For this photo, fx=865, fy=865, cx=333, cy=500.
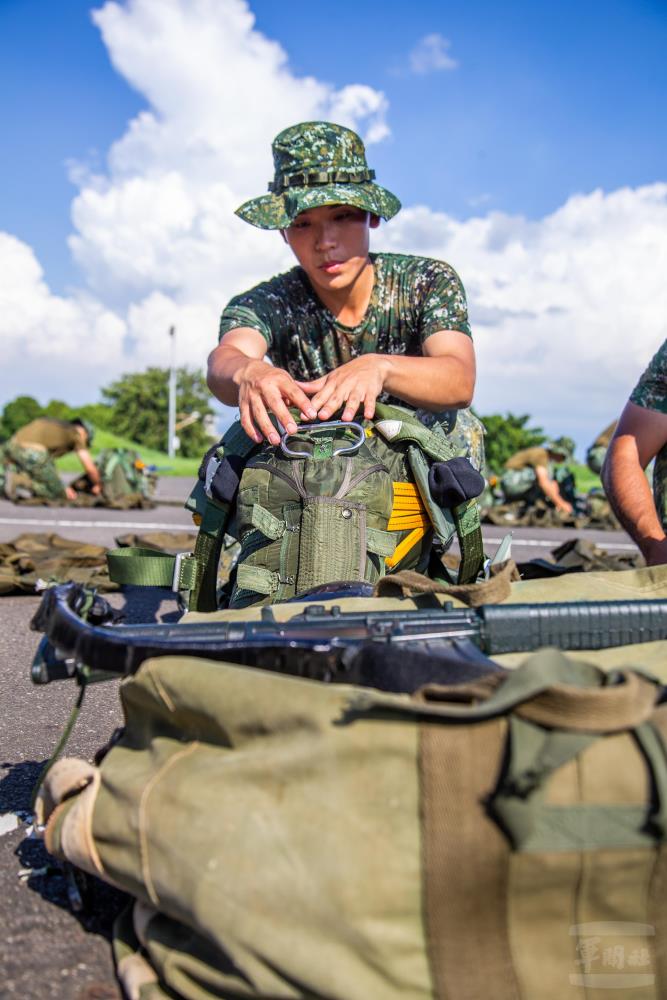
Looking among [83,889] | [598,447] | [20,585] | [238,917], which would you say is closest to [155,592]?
[20,585]

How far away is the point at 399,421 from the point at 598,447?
12.1 meters

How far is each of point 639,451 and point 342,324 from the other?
1209 mm

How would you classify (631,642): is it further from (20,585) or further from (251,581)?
(20,585)

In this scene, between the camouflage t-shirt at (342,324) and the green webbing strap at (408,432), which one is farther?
the camouflage t-shirt at (342,324)

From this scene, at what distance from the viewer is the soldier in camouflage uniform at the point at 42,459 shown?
1301cm

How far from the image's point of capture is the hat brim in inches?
111

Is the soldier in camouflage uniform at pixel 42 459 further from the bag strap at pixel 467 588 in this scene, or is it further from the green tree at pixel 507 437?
the green tree at pixel 507 437

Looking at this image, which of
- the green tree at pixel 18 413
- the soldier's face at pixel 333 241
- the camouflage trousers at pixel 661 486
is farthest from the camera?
the green tree at pixel 18 413

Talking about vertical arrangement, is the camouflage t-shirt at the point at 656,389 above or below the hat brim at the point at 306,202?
below

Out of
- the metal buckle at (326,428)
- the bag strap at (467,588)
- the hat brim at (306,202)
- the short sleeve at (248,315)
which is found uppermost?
the hat brim at (306,202)

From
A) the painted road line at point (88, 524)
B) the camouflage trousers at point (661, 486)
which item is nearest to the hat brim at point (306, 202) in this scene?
the camouflage trousers at point (661, 486)

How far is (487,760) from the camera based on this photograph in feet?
3.48

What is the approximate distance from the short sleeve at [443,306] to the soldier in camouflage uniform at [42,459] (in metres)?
10.3

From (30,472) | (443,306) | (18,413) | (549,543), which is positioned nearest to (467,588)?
(443,306)
